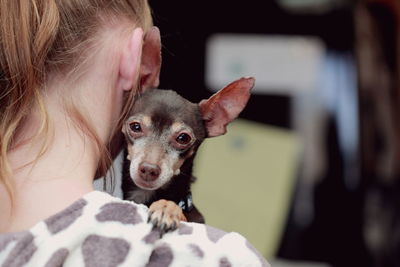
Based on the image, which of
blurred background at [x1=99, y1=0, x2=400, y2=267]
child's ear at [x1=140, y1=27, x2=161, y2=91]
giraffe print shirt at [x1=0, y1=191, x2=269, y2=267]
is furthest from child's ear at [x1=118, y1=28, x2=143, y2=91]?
blurred background at [x1=99, y1=0, x2=400, y2=267]

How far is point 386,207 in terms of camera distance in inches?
80.4

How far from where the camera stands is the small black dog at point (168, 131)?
0.61 metres

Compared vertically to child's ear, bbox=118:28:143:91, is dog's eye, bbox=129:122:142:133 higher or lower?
lower

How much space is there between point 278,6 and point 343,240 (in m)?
0.68

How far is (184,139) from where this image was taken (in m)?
0.62

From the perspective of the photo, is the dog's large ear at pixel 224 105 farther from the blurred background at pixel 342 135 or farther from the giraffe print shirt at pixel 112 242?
the blurred background at pixel 342 135

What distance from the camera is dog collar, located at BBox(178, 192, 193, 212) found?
2.23 ft

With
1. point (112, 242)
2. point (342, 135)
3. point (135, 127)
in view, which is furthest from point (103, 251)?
point (342, 135)

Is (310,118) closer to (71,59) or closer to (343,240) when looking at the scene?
(343,240)

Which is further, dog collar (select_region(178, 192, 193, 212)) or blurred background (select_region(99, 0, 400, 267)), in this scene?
blurred background (select_region(99, 0, 400, 267))

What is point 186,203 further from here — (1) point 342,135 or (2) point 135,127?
(1) point 342,135

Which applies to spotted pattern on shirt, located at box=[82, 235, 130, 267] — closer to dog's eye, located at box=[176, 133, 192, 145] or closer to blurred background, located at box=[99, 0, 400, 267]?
dog's eye, located at box=[176, 133, 192, 145]

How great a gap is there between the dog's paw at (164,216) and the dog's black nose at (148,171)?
0.05m

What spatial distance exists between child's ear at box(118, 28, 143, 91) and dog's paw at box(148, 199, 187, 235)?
0.12 metres
